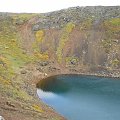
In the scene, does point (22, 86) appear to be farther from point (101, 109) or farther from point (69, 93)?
point (101, 109)

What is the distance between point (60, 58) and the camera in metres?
108

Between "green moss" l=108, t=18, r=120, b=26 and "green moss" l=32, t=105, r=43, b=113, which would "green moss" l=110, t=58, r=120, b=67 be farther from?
"green moss" l=32, t=105, r=43, b=113

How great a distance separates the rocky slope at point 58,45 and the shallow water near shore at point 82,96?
3.60m

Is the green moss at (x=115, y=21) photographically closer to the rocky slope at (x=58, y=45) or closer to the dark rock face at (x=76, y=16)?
the rocky slope at (x=58, y=45)

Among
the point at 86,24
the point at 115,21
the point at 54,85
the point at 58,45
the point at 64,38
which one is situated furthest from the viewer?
the point at 86,24

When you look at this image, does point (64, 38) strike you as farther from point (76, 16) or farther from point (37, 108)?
point (37, 108)

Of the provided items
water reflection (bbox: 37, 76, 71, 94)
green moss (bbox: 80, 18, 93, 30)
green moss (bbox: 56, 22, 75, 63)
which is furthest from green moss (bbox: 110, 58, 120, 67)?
water reflection (bbox: 37, 76, 71, 94)

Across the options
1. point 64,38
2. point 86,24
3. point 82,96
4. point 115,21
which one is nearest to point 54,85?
point 82,96

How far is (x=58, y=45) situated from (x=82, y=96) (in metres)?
33.9

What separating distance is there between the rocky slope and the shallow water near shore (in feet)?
11.8

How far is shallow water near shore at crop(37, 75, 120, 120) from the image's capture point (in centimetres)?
6982

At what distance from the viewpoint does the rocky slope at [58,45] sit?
321 ft

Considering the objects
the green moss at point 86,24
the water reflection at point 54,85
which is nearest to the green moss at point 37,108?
the water reflection at point 54,85

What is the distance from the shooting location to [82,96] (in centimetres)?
8131
